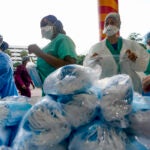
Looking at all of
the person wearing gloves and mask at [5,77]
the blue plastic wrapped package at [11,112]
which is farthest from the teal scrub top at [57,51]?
the blue plastic wrapped package at [11,112]

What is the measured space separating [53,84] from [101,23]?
→ 2.66 metres

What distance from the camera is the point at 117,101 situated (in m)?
0.81

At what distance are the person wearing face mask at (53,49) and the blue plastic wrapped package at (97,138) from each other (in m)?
0.99

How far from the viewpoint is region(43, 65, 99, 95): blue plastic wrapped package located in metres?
0.82

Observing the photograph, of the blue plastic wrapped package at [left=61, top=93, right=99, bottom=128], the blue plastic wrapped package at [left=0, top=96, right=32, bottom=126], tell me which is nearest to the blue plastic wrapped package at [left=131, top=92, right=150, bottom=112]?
the blue plastic wrapped package at [left=61, top=93, right=99, bottom=128]

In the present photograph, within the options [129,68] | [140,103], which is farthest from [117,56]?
[140,103]

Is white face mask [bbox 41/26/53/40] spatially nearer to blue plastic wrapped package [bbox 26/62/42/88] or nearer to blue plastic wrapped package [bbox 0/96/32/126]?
blue plastic wrapped package [bbox 26/62/42/88]

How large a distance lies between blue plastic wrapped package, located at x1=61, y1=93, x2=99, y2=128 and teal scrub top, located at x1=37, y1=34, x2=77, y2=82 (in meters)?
0.99

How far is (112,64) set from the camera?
2.05 metres

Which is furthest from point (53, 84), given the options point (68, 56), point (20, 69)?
point (20, 69)

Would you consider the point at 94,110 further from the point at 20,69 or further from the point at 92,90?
the point at 20,69

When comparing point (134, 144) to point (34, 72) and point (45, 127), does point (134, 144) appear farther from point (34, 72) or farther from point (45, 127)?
point (34, 72)

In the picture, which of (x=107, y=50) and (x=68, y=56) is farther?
(x=107, y=50)

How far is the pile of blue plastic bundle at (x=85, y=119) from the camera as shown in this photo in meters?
0.79
